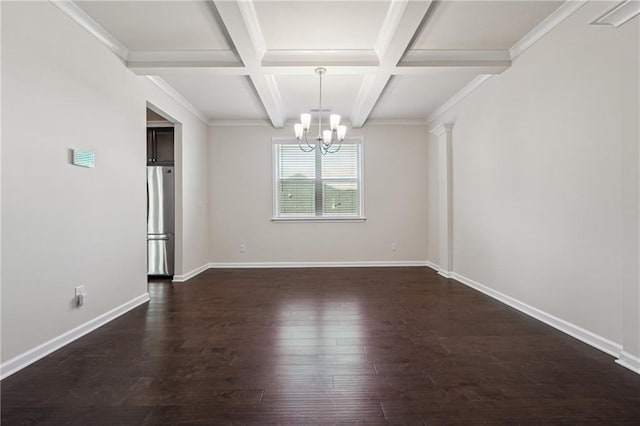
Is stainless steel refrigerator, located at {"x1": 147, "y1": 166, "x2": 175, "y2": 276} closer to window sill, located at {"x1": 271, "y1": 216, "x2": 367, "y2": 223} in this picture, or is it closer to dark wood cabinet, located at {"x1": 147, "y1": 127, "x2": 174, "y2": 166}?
dark wood cabinet, located at {"x1": 147, "y1": 127, "x2": 174, "y2": 166}

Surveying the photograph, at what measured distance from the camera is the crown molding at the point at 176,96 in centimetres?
391

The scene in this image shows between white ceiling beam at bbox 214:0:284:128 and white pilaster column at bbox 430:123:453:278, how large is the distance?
2.57m

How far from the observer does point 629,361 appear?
80.1 inches

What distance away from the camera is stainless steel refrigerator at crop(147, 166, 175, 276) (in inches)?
196

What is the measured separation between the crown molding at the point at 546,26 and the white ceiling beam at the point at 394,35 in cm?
110

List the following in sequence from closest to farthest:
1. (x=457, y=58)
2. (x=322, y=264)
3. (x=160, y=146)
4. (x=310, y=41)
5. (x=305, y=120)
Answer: (x=310, y=41) → (x=457, y=58) → (x=305, y=120) → (x=160, y=146) → (x=322, y=264)

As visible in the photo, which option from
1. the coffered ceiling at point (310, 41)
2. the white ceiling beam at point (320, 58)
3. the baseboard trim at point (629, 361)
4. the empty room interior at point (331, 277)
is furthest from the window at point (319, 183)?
the baseboard trim at point (629, 361)

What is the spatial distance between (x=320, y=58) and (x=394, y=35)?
0.84 m

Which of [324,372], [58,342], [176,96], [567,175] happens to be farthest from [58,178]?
[567,175]

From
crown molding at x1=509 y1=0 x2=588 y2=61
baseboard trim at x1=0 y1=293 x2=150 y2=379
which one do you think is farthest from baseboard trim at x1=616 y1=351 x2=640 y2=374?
baseboard trim at x1=0 y1=293 x2=150 y2=379

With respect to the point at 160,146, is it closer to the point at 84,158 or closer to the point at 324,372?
the point at 84,158

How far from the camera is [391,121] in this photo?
5.87 m

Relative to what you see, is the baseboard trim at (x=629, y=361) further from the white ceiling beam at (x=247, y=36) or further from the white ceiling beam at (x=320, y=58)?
the white ceiling beam at (x=247, y=36)

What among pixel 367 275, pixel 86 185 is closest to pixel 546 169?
pixel 367 275
